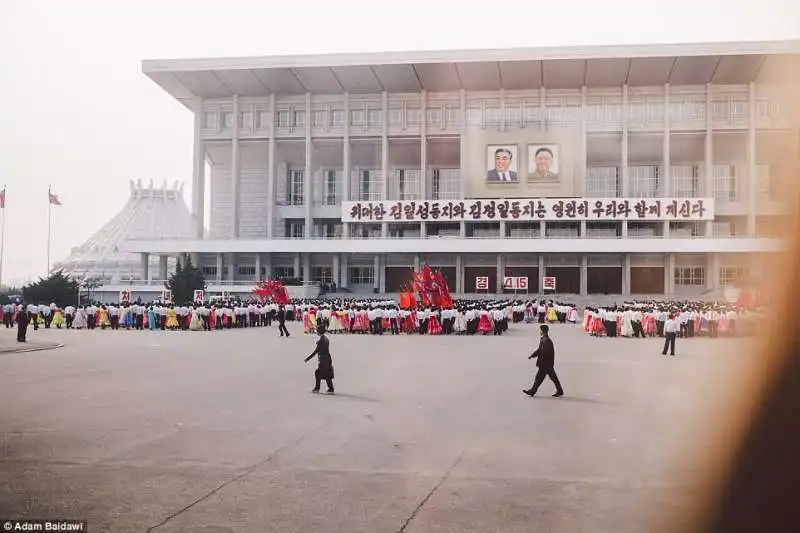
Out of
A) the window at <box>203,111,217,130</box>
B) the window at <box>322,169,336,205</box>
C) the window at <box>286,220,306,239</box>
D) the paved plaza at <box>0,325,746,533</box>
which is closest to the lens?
the paved plaza at <box>0,325,746,533</box>

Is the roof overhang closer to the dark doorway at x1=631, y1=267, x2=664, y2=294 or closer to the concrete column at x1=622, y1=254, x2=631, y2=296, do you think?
the concrete column at x1=622, y1=254, x2=631, y2=296

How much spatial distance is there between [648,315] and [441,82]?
120 ft

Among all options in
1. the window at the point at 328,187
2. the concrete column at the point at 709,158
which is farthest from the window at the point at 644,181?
the window at the point at 328,187

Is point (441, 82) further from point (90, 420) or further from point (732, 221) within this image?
point (90, 420)

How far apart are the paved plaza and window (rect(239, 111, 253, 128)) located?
163 ft

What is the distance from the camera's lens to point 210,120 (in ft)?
212

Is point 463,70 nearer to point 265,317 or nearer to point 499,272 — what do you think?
point 499,272

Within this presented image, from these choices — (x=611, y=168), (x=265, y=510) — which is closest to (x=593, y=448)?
(x=265, y=510)

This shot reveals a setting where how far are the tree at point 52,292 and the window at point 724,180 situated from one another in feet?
166

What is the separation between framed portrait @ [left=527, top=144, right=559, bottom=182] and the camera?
5631cm

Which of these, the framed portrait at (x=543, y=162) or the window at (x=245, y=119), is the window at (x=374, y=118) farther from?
the framed portrait at (x=543, y=162)

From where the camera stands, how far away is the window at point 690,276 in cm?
5894

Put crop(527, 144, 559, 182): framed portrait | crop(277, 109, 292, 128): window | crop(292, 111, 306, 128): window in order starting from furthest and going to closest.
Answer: crop(277, 109, 292, 128): window < crop(292, 111, 306, 128): window < crop(527, 144, 559, 182): framed portrait

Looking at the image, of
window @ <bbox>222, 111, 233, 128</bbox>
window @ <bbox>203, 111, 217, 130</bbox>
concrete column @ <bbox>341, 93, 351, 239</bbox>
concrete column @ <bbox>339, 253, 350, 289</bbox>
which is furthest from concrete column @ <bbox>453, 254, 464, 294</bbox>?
window @ <bbox>203, 111, 217, 130</bbox>
